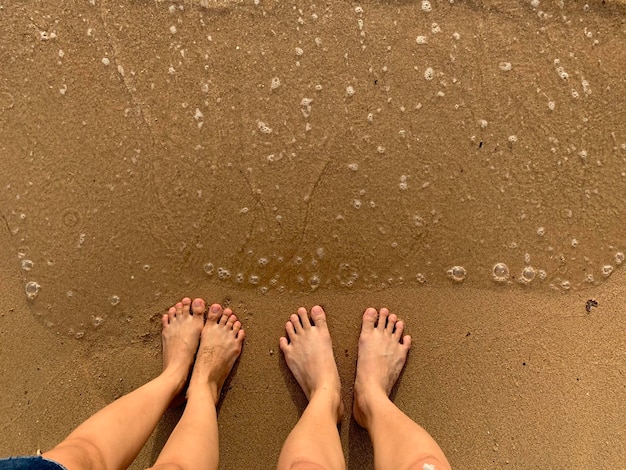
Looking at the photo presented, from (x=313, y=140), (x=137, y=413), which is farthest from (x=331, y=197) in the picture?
(x=137, y=413)

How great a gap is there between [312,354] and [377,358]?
26 centimetres

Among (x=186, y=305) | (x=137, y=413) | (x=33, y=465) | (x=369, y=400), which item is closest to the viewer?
(x=33, y=465)

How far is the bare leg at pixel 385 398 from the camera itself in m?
1.61

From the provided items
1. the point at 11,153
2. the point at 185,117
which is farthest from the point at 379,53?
the point at 11,153

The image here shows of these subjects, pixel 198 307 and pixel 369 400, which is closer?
pixel 369 400

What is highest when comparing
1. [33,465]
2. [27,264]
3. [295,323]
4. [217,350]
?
[27,264]

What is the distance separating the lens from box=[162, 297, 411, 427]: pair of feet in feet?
6.06

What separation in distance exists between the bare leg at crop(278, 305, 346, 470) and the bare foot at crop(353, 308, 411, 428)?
0.10 m

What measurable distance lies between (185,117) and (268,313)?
0.84 meters

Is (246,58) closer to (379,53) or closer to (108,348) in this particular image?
(379,53)

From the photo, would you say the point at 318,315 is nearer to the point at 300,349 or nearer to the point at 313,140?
the point at 300,349

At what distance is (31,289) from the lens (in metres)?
1.86

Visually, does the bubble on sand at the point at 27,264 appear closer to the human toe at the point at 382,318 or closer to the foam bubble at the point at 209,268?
the foam bubble at the point at 209,268

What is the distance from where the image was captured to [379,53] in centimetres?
181
